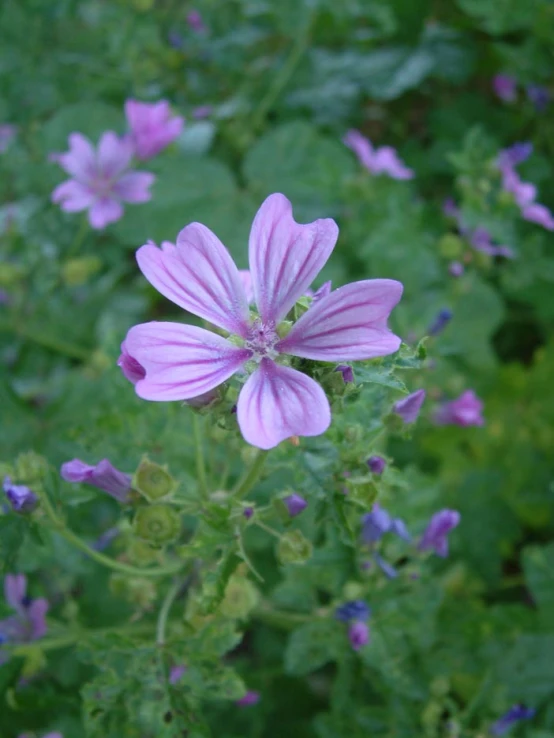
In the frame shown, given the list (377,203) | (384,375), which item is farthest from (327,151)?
(384,375)

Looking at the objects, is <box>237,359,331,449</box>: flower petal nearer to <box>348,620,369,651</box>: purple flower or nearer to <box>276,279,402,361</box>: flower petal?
<box>276,279,402,361</box>: flower petal

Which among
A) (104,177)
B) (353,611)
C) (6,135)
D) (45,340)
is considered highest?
(104,177)

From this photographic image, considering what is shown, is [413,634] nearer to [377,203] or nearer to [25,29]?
[377,203]

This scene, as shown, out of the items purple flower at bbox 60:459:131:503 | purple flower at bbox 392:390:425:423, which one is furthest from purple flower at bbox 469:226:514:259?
purple flower at bbox 60:459:131:503

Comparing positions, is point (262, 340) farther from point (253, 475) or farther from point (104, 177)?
point (104, 177)

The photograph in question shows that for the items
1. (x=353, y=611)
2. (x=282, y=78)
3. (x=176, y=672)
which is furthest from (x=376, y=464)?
(x=282, y=78)

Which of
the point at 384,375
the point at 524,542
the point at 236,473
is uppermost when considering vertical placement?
the point at 384,375
